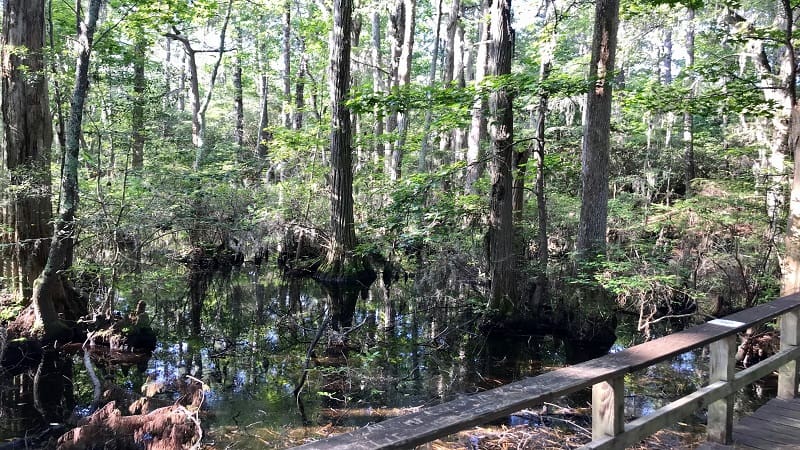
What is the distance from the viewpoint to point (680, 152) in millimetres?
17500

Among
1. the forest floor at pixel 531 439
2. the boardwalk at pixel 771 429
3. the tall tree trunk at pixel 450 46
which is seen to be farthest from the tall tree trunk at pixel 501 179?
the tall tree trunk at pixel 450 46

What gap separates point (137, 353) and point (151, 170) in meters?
4.98

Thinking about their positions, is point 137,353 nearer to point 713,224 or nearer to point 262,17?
point 713,224

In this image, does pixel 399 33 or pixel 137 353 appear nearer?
pixel 137 353

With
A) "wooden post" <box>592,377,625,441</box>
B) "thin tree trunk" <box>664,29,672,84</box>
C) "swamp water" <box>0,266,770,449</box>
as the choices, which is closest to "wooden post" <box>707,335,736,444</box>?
"wooden post" <box>592,377,625,441</box>

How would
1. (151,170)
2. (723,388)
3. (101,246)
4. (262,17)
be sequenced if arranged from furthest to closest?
(262,17), (151,170), (101,246), (723,388)

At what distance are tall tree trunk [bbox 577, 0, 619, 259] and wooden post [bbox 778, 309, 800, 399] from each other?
5351 mm

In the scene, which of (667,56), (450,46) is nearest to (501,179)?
(450,46)

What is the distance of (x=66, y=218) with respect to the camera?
26.0ft

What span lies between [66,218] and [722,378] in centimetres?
859

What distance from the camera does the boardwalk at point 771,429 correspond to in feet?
10.8

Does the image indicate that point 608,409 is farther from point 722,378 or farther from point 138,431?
point 138,431

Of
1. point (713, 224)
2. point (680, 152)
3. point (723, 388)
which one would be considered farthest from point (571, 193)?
point (723, 388)

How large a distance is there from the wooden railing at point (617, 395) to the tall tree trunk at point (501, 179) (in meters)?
5.59
